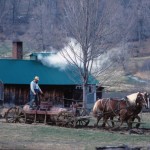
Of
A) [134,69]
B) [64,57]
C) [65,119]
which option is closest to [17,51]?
[64,57]

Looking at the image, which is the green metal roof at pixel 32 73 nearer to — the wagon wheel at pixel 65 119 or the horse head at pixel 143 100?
the wagon wheel at pixel 65 119

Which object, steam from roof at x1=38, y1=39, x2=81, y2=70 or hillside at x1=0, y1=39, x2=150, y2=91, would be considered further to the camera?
hillside at x1=0, y1=39, x2=150, y2=91

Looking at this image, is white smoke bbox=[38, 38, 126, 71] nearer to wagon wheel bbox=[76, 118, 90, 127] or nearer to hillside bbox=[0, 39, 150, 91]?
wagon wheel bbox=[76, 118, 90, 127]

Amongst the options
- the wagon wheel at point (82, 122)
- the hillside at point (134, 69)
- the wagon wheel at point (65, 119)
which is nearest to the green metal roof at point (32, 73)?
the wagon wheel at point (82, 122)

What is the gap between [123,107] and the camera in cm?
2141

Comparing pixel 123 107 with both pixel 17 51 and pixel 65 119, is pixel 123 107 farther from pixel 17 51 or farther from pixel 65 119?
pixel 17 51

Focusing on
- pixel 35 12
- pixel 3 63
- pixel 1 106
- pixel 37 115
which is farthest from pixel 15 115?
pixel 35 12

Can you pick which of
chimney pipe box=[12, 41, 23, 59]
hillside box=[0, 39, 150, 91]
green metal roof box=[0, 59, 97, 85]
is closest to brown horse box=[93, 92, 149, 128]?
green metal roof box=[0, 59, 97, 85]

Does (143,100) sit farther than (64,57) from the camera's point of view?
No

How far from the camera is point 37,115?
2328cm

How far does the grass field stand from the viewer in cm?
1554


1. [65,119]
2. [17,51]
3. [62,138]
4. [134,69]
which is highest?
[134,69]

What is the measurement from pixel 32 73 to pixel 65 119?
520 inches

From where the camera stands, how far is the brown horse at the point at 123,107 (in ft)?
69.3
